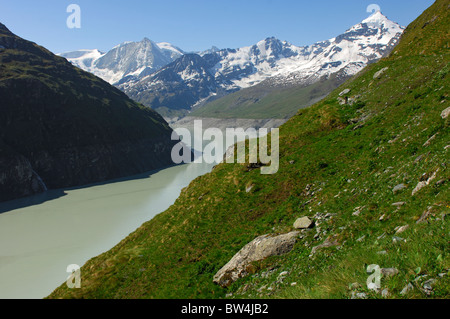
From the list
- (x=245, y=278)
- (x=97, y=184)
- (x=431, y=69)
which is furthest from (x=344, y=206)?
(x=97, y=184)

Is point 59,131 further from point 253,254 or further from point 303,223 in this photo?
point 303,223

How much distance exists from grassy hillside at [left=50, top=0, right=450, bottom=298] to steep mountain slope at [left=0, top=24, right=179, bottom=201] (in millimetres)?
105825

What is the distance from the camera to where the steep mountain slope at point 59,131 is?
115438 millimetres

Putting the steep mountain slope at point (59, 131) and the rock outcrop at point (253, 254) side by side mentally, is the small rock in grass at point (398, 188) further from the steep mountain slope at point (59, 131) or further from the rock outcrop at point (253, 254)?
the steep mountain slope at point (59, 131)

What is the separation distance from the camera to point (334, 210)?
635 inches

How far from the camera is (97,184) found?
4921 inches

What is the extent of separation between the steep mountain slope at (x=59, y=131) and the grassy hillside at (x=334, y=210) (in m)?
106

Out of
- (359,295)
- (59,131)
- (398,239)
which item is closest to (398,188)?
(398,239)

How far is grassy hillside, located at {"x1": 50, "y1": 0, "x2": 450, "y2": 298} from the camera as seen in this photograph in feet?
30.1

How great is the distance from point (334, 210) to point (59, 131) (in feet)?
461

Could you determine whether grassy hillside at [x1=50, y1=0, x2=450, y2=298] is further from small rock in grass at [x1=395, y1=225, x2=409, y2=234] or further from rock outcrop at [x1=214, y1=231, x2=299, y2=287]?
rock outcrop at [x1=214, y1=231, x2=299, y2=287]

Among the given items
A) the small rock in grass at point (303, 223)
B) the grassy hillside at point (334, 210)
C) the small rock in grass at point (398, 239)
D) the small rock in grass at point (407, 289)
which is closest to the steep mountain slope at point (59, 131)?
the grassy hillside at point (334, 210)

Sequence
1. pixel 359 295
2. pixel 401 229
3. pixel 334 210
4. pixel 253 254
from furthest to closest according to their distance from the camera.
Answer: pixel 334 210 → pixel 253 254 → pixel 401 229 → pixel 359 295

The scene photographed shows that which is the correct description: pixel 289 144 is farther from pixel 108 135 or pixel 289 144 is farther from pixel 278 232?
pixel 108 135
